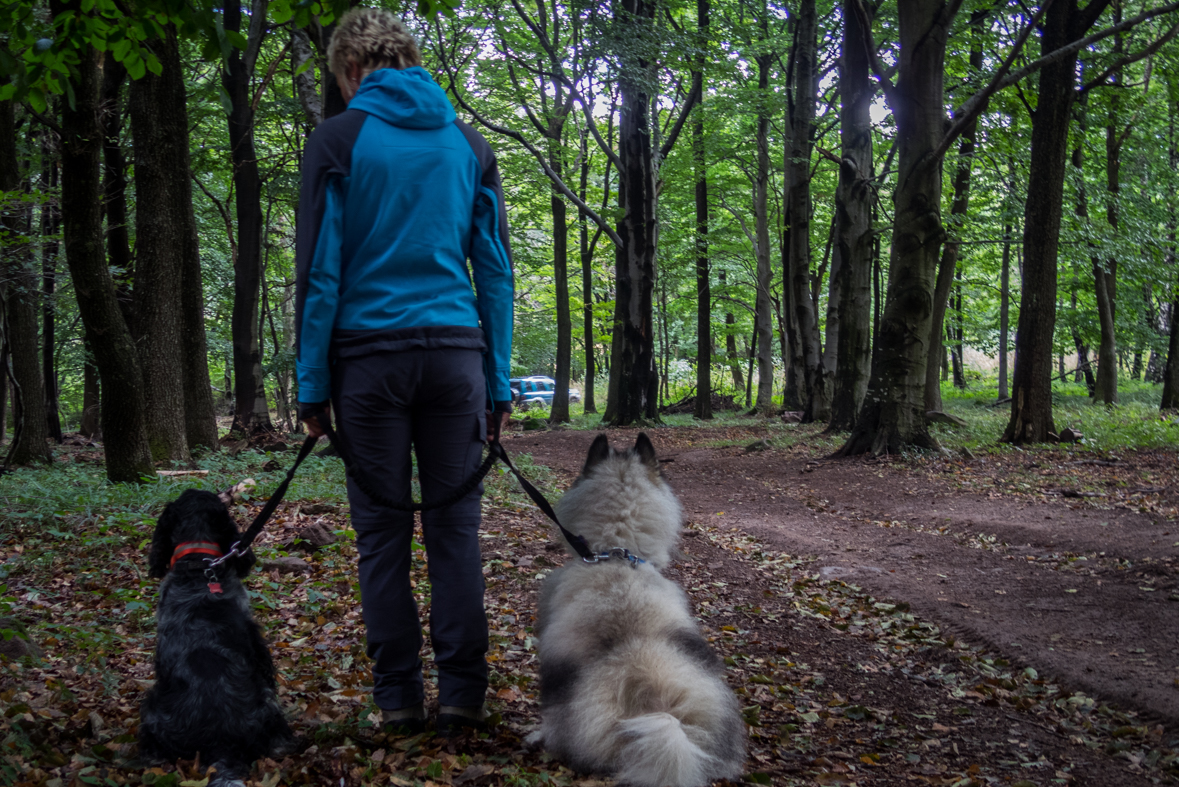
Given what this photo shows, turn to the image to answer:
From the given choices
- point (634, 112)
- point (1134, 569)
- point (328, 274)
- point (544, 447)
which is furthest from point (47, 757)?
point (634, 112)

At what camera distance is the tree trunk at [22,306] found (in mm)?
8711

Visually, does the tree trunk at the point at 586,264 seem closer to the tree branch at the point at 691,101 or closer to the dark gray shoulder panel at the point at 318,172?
the tree branch at the point at 691,101

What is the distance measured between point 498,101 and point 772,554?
52.0 ft

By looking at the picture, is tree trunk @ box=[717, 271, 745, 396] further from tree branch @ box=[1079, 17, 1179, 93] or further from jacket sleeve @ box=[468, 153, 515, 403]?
jacket sleeve @ box=[468, 153, 515, 403]

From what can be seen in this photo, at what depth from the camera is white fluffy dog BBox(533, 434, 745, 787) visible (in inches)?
93.7

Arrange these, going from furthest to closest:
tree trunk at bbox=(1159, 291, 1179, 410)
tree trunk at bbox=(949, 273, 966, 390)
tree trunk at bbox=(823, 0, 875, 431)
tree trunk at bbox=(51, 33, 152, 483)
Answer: tree trunk at bbox=(949, 273, 966, 390)
tree trunk at bbox=(1159, 291, 1179, 410)
tree trunk at bbox=(823, 0, 875, 431)
tree trunk at bbox=(51, 33, 152, 483)

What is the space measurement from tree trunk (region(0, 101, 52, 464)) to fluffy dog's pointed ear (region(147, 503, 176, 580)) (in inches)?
270

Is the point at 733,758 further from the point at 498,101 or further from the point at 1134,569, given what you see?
the point at 498,101

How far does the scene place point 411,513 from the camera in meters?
2.71

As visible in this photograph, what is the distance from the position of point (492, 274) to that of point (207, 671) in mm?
1732

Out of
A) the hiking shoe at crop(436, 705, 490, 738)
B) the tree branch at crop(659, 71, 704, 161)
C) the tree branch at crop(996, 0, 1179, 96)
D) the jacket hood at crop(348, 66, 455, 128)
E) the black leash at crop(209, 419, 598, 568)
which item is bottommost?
the hiking shoe at crop(436, 705, 490, 738)

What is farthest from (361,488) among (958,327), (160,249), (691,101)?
(958,327)

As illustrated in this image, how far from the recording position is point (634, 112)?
57.1ft

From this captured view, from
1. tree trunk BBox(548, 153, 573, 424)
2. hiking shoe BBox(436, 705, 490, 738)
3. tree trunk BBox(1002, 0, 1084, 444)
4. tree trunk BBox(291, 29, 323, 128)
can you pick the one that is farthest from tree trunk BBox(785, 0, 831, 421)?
hiking shoe BBox(436, 705, 490, 738)
